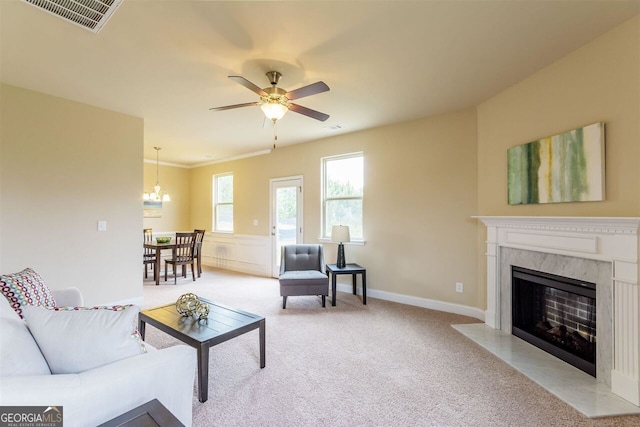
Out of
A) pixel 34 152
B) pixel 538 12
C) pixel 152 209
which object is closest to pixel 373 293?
pixel 538 12

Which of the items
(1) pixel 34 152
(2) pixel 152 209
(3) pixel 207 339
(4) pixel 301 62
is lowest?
(3) pixel 207 339

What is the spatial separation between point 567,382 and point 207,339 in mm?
2716

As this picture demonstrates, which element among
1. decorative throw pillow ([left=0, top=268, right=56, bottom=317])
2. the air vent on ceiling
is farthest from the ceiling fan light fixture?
decorative throw pillow ([left=0, top=268, right=56, bottom=317])

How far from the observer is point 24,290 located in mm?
1796

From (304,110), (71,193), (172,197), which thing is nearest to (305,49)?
(304,110)

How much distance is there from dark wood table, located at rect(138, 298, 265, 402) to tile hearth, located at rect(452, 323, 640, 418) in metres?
2.19

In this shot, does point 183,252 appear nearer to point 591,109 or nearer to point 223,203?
point 223,203

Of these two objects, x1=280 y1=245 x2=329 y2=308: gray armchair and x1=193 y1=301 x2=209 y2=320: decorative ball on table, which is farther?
x1=280 y1=245 x2=329 y2=308: gray armchair

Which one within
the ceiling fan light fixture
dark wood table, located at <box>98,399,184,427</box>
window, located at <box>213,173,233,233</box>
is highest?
the ceiling fan light fixture

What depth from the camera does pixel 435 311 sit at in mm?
3842

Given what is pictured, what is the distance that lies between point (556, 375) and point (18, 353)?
3.35 meters

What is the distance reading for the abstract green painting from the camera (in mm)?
2225

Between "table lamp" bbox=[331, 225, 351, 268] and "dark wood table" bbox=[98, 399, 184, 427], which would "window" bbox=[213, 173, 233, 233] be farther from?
"dark wood table" bbox=[98, 399, 184, 427]

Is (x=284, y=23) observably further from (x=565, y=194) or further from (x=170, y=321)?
(x=565, y=194)
